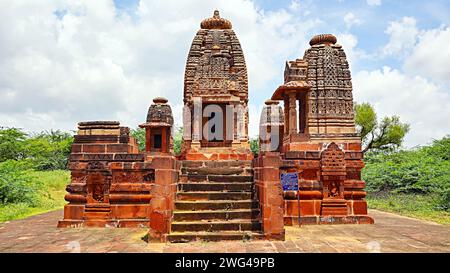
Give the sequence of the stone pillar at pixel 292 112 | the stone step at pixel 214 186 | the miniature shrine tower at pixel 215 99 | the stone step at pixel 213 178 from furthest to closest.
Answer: the miniature shrine tower at pixel 215 99 < the stone pillar at pixel 292 112 < the stone step at pixel 213 178 < the stone step at pixel 214 186

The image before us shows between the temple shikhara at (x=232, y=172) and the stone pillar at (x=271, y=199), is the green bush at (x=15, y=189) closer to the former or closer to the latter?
the temple shikhara at (x=232, y=172)

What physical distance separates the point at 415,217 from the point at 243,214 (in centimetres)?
583

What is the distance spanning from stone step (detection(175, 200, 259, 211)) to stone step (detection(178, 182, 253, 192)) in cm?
59

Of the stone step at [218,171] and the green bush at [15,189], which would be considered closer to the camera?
the stone step at [218,171]

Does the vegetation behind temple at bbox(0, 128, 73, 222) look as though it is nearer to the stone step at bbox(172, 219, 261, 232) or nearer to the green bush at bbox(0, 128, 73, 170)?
the green bush at bbox(0, 128, 73, 170)

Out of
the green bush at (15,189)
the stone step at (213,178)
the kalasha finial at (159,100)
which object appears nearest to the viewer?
the stone step at (213,178)

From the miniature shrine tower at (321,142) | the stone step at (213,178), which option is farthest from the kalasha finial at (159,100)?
the stone step at (213,178)

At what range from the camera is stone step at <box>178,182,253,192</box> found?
305 inches

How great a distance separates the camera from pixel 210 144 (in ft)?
42.3

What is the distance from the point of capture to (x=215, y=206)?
7.14 m

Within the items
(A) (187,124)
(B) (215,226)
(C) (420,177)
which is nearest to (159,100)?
(A) (187,124)

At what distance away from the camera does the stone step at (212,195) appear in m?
7.43

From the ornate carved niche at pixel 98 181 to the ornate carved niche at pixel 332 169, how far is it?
15.9ft
